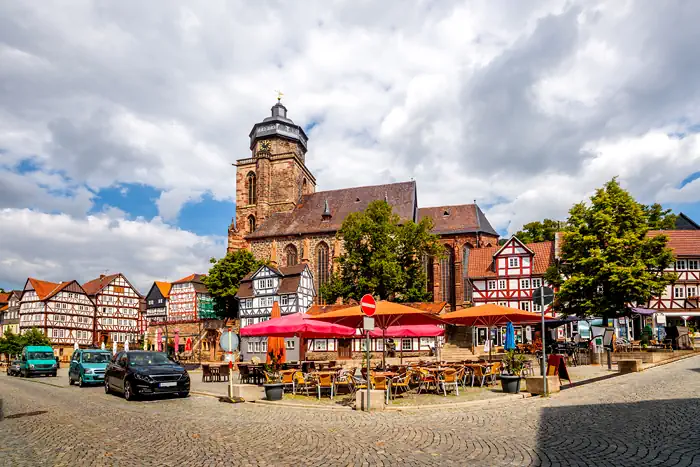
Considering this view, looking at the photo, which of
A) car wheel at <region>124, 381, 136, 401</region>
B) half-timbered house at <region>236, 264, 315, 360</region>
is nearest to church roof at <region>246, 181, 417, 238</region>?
half-timbered house at <region>236, 264, 315, 360</region>

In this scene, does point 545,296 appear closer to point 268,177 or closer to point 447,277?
point 447,277

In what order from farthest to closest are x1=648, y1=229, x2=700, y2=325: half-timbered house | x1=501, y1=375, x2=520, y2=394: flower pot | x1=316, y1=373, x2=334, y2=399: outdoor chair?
x1=648, y1=229, x2=700, y2=325: half-timbered house < x1=316, y1=373, x2=334, y2=399: outdoor chair < x1=501, y1=375, x2=520, y2=394: flower pot

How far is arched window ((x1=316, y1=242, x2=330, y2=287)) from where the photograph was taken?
196ft

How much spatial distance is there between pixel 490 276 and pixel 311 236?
69.8 feet

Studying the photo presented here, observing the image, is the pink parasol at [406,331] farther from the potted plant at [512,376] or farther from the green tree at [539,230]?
the green tree at [539,230]

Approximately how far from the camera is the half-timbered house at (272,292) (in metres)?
52.8

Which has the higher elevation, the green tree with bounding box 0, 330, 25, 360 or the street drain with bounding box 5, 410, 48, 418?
the street drain with bounding box 5, 410, 48, 418

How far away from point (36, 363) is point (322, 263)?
3217cm

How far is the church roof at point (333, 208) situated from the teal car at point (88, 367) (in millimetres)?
37606

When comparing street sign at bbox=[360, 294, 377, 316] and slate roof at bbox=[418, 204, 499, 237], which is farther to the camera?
slate roof at bbox=[418, 204, 499, 237]

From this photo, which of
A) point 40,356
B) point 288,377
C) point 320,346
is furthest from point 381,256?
point 288,377

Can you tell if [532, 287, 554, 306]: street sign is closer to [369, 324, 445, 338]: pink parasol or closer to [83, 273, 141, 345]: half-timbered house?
[369, 324, 445, 338]: pink parasol

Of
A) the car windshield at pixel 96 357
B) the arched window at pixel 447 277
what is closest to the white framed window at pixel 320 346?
the arched window at pixel 447 277

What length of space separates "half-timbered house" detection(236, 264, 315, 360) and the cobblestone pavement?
38.2 m
